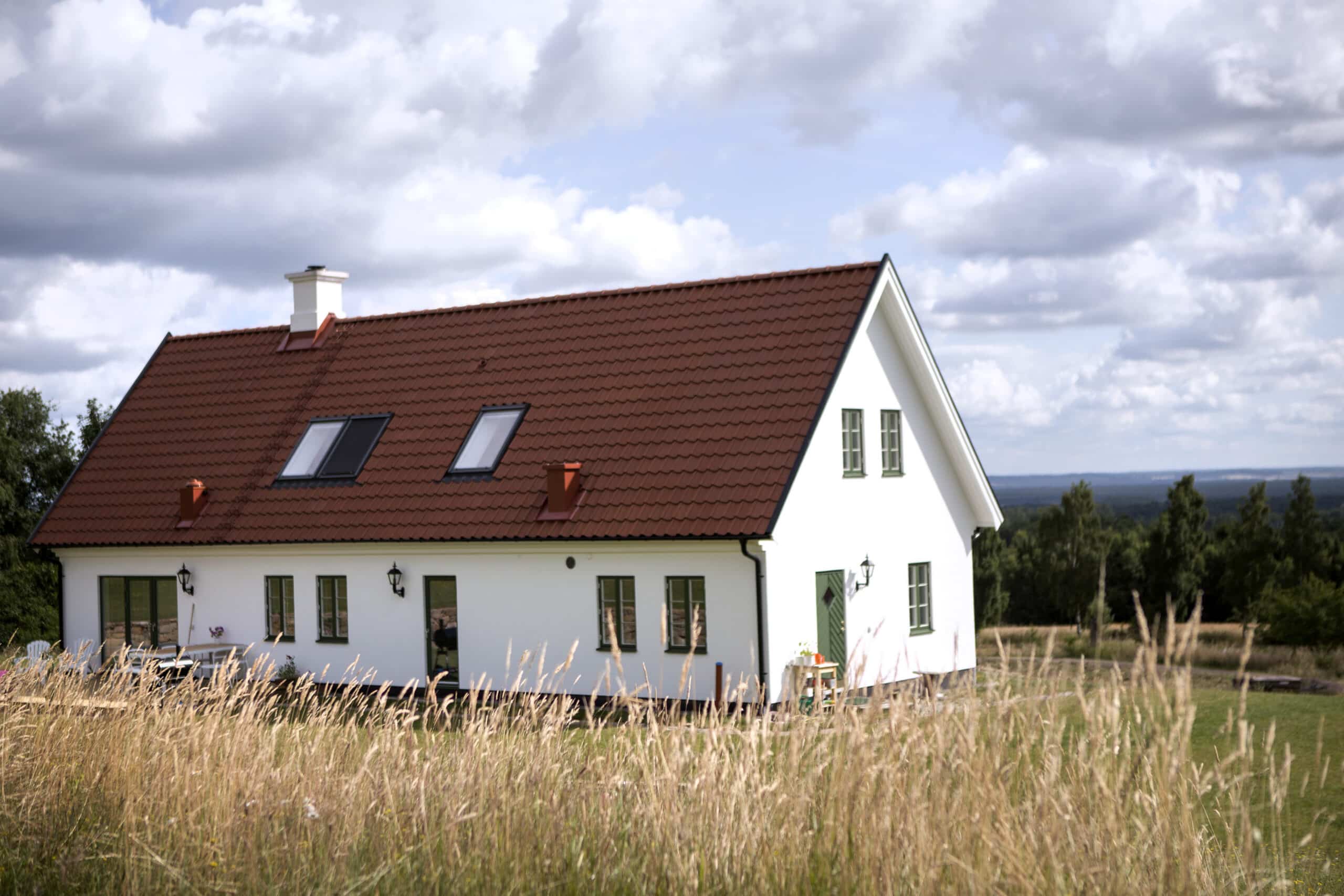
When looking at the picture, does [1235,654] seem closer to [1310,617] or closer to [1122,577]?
[1310,617]

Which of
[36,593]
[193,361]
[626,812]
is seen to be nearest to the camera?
[626,812]

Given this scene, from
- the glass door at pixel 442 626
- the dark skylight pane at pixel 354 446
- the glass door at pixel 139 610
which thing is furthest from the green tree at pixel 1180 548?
the glass door at pixel 139 610

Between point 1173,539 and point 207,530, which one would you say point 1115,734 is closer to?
point 207,530

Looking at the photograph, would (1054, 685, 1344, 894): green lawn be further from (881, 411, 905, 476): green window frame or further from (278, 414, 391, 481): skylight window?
(278, 414, 391, 481): skylight window

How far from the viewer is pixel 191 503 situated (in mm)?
23281

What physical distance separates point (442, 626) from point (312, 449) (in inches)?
174

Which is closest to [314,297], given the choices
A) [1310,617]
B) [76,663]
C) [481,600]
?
[481,600]

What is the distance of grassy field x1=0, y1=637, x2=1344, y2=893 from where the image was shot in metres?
4.90

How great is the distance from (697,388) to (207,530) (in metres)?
8.98

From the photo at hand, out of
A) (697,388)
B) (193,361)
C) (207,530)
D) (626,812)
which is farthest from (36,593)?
(626,812)

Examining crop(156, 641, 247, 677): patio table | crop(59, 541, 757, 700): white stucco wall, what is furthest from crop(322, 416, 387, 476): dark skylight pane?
crop(156, 641, 247, 677): patio table

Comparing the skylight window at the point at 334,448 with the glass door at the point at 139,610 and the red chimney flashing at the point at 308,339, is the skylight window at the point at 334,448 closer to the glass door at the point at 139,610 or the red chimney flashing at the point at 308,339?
the red chimney flashing at the point at 308,339

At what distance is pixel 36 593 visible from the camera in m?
33.8

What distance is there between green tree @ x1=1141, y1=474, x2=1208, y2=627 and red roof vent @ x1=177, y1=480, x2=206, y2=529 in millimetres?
24930
